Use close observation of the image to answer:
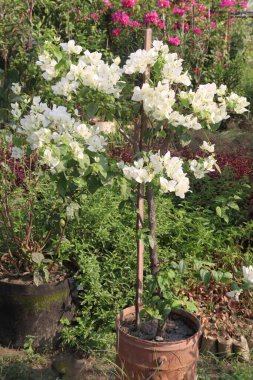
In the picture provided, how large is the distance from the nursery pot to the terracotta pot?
3.05 feet

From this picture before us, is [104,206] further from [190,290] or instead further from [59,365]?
[59,365]

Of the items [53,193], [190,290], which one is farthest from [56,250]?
[190,290]

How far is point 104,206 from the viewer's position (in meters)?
4.29

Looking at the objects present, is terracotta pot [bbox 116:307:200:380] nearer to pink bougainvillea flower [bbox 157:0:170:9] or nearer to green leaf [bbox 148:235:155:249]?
green leaf [bbox 148:235:155:249]

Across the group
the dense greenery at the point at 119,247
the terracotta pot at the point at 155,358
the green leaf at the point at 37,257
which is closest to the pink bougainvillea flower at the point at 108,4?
the dense greenery at the point at 119,247

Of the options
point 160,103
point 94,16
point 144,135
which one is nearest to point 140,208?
point 144,135

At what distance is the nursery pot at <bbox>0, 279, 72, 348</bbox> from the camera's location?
3.76 meters

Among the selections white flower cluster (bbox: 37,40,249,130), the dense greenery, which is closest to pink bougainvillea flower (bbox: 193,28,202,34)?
the dense greenery

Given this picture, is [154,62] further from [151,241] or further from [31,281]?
[31,281]

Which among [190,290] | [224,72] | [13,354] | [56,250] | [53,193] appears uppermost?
[224,72]

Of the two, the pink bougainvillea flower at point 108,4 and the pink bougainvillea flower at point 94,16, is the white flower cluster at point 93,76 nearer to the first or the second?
the pink bougainvillea flower at point 94,16

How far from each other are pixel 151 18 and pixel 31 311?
5663mm

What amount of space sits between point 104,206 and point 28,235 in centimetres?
65

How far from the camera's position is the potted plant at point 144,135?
2.51 metres
